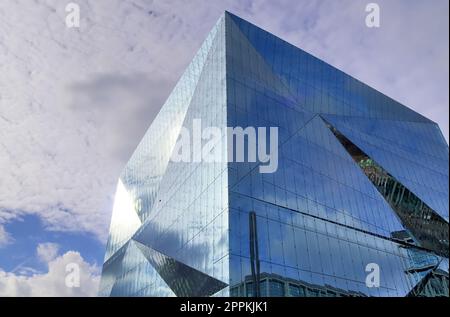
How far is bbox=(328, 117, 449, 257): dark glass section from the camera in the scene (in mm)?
42531

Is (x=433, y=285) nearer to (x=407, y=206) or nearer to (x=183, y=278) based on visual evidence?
(x=407, y=206)

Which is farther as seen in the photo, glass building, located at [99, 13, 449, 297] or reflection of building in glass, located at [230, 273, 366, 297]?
glass building, located at [99, 13, 449, 297]

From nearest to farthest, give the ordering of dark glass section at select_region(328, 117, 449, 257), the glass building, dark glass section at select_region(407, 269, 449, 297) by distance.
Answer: the glass building < dark glass section at select_region(407, 269, 449, 297) < dark glass section at select_region(328, 117, 449, 257)

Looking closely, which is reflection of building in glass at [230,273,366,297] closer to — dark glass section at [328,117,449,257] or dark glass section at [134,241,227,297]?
dark glass section at [134,241,227,297]

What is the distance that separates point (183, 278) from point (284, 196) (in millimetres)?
9001

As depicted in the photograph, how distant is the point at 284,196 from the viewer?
102 feet

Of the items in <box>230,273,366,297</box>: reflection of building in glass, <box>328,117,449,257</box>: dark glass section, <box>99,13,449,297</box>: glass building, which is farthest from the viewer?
<box>328,117,449,257</box>: dark glass section

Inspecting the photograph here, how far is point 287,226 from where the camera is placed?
2997cm

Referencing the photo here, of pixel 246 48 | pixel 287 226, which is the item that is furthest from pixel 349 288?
pixel 246 48

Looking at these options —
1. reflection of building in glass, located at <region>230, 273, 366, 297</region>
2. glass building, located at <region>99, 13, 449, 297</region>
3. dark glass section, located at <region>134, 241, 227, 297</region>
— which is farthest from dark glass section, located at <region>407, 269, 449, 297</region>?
dark glass section, located at <region>134, 241, 227, 297</region>

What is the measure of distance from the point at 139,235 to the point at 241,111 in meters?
20.8

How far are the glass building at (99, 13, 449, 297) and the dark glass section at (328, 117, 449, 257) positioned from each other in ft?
0.53
